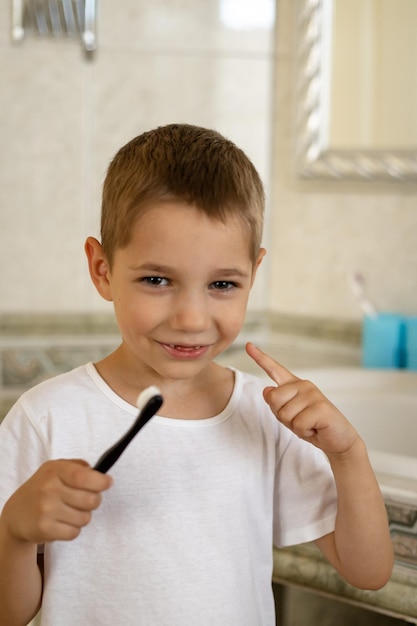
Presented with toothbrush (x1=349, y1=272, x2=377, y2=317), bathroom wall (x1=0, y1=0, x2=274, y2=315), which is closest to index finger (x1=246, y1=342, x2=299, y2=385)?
toothbrush (x1=349, y1=272, x2=377, y2=317)

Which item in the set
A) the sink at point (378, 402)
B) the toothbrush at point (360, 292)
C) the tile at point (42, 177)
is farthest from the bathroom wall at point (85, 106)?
the sink at point (378, 402)

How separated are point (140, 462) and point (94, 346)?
80cm

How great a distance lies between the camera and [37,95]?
1417mm

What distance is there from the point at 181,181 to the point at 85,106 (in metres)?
0.86

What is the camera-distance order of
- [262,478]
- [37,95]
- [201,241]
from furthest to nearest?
[37,95] < [262,478] < [201,241]

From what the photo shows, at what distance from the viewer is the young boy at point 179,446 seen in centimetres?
64

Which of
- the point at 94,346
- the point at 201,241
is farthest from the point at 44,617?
the point at 94,346

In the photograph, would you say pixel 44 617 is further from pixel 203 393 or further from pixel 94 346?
pixel 94 346

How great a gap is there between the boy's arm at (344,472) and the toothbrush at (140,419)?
156 mm

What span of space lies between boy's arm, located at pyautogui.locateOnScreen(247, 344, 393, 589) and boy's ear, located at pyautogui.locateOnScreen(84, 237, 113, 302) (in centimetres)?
14

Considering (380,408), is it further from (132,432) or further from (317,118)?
(132,432)

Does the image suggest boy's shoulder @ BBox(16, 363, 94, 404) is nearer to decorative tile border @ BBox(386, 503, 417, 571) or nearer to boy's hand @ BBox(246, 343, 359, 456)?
boy's hand @ BBox(246, 343, 359, 456)

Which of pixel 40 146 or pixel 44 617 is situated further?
pixel 40 146

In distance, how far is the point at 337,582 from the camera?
2.96 ft
